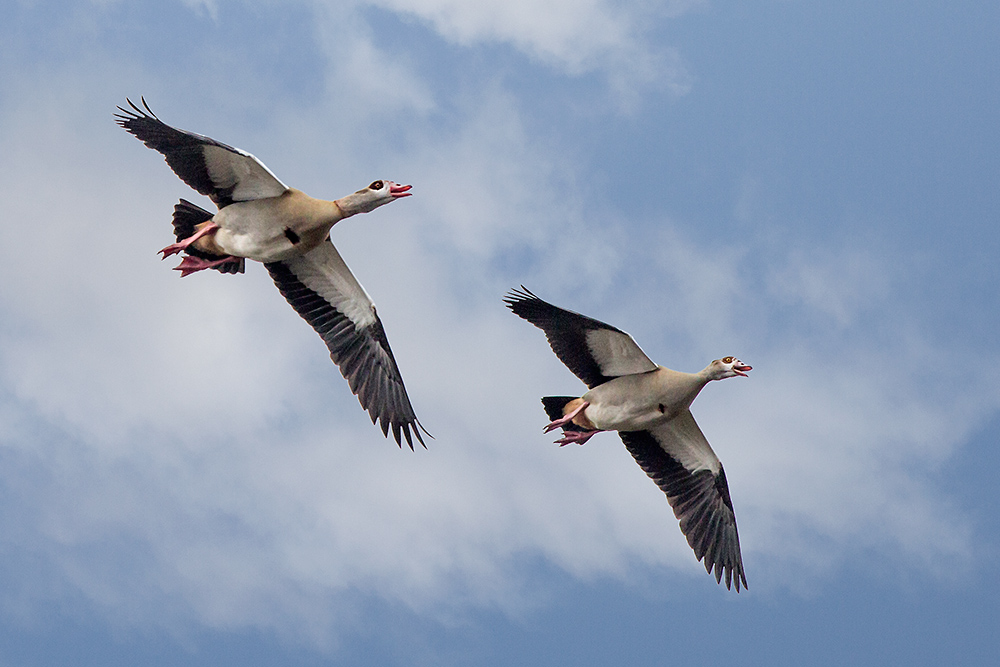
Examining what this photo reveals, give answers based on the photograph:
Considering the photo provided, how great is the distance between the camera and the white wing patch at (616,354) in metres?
14.5

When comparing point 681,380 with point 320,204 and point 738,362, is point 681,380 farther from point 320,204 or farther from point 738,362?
point 320,204

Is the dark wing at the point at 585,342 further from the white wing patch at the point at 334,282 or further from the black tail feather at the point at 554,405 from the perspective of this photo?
the white wing patch at the point at 334,282

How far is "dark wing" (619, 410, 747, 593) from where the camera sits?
609 inches

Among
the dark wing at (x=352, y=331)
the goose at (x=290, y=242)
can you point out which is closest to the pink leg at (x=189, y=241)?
the goose at (x=290, y=242)

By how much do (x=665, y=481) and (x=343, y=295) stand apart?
4.02m

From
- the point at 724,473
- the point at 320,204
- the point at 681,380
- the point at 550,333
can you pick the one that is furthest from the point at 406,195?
the point at 724,473

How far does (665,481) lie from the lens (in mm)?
15508

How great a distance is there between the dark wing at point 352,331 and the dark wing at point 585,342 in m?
1.89

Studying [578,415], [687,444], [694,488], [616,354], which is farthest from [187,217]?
[694,488]

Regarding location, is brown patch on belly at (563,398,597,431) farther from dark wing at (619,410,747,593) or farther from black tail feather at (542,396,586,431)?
dark wing at (619,410,747,593)

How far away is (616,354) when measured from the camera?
14680mm

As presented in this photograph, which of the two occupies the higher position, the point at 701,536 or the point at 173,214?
the point at 173,214

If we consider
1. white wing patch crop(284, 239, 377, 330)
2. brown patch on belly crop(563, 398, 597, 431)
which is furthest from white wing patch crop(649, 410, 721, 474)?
white wing patch crop(284, 239, 377, 330)

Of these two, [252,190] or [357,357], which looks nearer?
[252,190]
